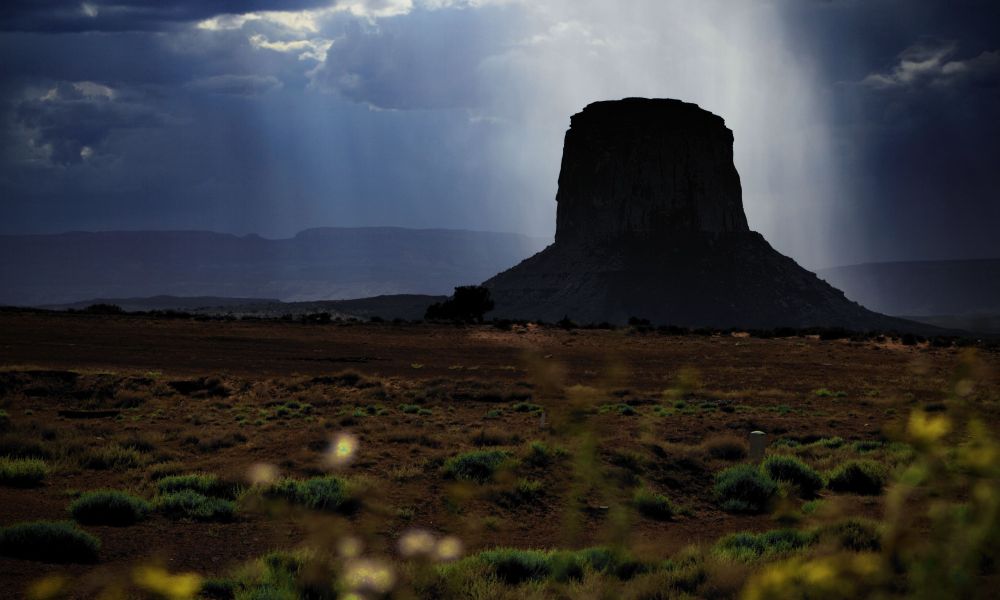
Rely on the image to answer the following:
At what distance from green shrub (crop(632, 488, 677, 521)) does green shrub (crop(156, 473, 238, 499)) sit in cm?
601

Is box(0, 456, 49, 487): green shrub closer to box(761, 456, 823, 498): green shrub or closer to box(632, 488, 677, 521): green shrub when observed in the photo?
box(632, 488, 677, 521): green shrub

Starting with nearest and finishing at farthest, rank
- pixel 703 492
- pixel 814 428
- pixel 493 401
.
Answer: pixel 703 492
pixel 814 428
pixel 493 401

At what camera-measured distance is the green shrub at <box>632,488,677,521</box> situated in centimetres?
1191

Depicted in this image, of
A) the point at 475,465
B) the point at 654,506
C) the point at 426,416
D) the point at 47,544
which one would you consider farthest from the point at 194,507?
the point at 426,416

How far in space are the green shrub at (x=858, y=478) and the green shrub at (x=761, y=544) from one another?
4.16 meters

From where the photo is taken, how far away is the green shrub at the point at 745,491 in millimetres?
12250

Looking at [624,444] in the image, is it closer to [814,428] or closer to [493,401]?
[814,428]

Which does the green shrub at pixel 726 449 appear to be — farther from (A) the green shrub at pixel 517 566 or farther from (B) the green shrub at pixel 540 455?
(A) the green shrub at pixel 517 566

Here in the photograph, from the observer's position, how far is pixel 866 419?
21.0 meters

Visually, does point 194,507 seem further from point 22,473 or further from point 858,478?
point 858,478

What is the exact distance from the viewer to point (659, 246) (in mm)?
108812

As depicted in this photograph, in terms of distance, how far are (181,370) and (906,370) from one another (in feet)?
97.4

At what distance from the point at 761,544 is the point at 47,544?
7.72 m

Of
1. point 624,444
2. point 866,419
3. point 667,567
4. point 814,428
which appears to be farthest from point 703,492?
point 866,419
